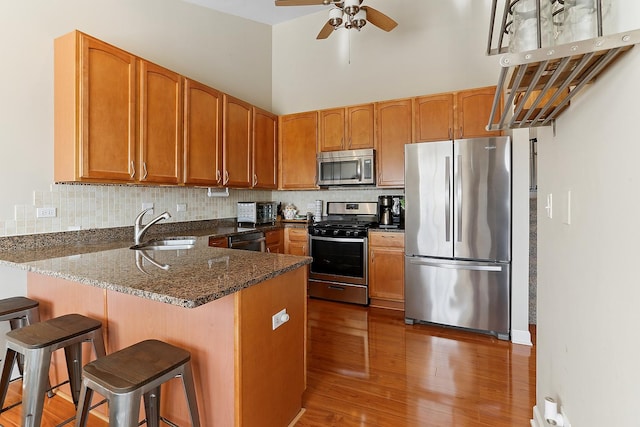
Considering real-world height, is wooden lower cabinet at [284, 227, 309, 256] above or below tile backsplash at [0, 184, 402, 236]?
below

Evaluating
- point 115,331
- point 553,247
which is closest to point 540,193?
point 553,247

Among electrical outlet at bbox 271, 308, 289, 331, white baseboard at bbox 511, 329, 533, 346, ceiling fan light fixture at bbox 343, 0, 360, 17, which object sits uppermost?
ceiling fan light fixture at bbox 343, 0, 360, 17

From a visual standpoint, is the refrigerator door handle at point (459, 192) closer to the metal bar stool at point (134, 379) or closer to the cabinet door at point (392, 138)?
the cabinet door at point (392, 138)

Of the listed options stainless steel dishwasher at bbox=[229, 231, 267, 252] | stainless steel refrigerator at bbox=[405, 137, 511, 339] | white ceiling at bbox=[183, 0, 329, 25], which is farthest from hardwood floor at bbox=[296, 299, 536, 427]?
white ceiling at bbox=[183, 0, 329, 25]

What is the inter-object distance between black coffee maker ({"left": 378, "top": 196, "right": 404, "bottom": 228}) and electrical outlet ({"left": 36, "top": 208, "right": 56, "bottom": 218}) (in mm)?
3020

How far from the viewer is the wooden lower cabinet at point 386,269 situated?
3482 millimetres

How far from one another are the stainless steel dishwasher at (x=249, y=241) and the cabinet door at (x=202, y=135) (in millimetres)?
627

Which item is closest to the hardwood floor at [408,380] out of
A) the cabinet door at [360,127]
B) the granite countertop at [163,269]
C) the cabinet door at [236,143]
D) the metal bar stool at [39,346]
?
the metal bar stool at [39,346]

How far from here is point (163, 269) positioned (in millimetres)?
1574

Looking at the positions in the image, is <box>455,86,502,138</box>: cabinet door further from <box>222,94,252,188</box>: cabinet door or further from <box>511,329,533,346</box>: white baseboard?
<box>222,94,252,188</box>: cabinet door

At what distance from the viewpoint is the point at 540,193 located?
5.43 feet

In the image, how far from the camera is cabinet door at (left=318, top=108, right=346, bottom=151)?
4.08m

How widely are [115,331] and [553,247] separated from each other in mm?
2191

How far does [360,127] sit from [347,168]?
526 mm
